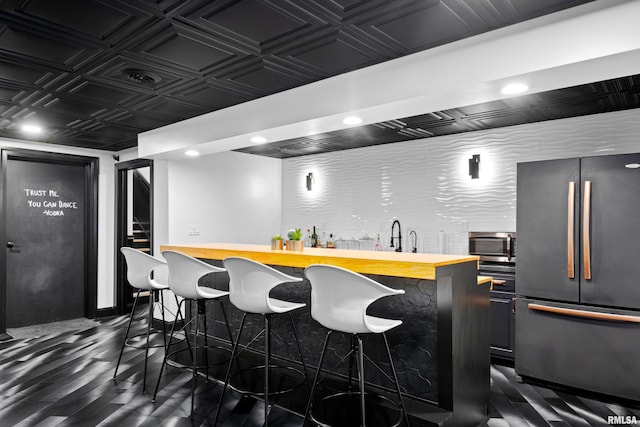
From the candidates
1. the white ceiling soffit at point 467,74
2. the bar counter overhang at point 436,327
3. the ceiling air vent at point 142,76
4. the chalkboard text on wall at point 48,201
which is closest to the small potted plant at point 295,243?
the bar counter overhang at point 436,327

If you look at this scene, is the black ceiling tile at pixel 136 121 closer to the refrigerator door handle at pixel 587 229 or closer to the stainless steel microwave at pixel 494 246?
the stainless steel microwave at pixel 494 246

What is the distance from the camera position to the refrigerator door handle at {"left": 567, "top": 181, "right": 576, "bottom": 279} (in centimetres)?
354

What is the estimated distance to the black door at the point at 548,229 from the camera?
355 cm

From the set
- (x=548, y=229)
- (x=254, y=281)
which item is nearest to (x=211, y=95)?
(x=254, y=281)

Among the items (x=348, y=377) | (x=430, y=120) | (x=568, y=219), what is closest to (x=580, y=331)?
(x=568, y=219)

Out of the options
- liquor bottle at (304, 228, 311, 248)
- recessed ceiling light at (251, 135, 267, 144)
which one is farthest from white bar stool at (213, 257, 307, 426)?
liquor bottle at (304, 228, 311, 248)

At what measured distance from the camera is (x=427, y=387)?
2758mm

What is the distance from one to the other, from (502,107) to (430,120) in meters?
0.70

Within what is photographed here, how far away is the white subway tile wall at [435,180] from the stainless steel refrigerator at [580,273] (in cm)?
89

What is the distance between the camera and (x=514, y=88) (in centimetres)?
273

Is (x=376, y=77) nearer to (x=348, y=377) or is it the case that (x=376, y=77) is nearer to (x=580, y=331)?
(x=348, y=377)

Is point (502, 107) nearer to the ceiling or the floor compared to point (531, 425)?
nearer to the ceiling

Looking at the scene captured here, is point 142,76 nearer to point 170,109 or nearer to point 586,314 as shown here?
point 170,109

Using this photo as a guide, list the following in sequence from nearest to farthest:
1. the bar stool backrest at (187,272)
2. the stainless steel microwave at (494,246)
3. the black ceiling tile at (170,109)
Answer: the bar stool backrest at (187,272)
the black ceiling tile at (170,109)
the stainless steel microwave at (494,246)
